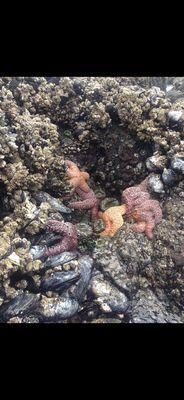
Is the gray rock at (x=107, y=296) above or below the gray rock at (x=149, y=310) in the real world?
above

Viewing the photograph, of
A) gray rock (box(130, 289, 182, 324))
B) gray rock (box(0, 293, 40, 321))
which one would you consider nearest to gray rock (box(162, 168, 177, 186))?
gray rock (box(130, 289, 182, 324))

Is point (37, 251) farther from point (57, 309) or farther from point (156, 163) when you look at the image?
point (156, 163)

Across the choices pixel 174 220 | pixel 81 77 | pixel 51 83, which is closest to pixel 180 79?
pixel 81 77

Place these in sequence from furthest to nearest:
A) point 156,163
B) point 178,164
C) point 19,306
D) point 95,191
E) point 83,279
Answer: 1. point 95,191
2. point 156,163
3. point 178,164
4. point 83,279
5. point 19,306

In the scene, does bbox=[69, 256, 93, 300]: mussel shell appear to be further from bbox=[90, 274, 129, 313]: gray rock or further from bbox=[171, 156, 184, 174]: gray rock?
bbox=[171, 156, 184, 174]: gray rock

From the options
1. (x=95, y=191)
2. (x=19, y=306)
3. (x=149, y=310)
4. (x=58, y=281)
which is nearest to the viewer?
(x=19, y=306)

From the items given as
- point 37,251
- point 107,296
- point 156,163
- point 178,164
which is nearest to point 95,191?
point 156,163

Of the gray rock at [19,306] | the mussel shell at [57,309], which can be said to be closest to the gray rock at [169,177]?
the mussel shell at [57,309]

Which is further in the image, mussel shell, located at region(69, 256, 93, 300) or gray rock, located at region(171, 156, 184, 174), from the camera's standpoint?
gray rock, located at region(171, 156, 184, 174)

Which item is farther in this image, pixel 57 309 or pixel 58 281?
pixel 58 281

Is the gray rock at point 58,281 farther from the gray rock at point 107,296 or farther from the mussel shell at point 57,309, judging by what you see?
the gray rock at point 107,296

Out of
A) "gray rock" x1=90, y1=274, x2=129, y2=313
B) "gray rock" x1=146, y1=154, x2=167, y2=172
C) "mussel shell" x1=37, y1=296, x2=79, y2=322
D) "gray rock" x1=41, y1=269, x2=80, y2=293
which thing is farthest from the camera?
"gray rock" x1=146, y1=154, x2=167, y2=172
